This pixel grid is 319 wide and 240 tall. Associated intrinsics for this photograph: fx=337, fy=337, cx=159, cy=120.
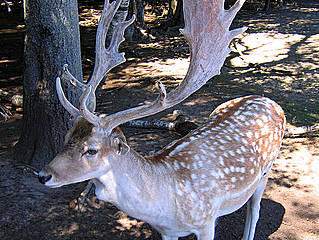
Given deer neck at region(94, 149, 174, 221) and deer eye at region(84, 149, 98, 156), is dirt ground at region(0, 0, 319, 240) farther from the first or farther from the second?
deer eye at region(84, 149, 98, 156)

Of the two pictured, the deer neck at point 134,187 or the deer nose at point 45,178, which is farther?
the deer neck at point 134,187

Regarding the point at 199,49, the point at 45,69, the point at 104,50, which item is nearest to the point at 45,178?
the point at 104,50

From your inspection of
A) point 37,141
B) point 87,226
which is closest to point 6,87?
point 37,141

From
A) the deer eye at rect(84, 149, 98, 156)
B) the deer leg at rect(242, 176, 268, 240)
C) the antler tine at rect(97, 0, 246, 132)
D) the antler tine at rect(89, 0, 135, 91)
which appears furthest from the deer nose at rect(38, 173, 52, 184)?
the deer leg at rect(242, 176, 268, 240)

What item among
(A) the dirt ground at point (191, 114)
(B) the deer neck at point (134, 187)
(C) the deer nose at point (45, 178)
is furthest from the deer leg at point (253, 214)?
(C) the deer nose at point (45, 178)

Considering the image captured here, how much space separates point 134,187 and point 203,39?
3.79ft

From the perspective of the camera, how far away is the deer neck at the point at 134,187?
2240 mm

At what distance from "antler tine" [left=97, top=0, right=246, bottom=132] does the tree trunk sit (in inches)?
80.3

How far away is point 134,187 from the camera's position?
7.48 ft

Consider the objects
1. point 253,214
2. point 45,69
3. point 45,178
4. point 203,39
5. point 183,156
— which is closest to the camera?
point 45,178

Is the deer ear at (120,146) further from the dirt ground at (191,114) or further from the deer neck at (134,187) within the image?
the dirt ground at (191,114)

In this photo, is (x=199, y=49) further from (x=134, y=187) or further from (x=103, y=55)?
(x=134, y=187)

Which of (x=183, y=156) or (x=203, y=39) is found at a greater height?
(x=203, y=39)

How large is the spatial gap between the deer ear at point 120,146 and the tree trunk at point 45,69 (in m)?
1.98
